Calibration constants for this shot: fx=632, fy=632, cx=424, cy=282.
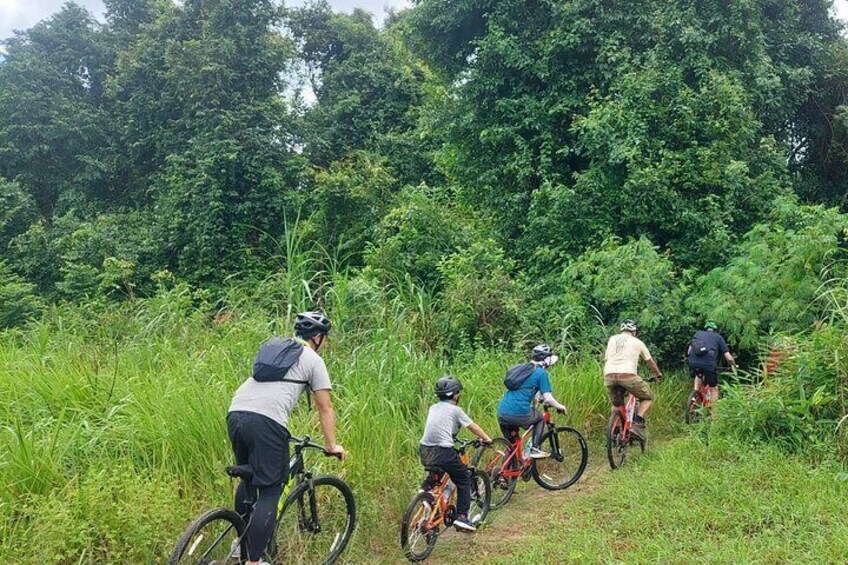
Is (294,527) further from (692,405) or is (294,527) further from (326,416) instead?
(692,405)

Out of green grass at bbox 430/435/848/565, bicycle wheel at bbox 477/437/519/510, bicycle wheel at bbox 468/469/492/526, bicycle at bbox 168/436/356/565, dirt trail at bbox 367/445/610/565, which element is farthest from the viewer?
bicycle wheel at bbox 477/437/519/510

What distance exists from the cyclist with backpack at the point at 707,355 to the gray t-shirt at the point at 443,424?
17.4 ft

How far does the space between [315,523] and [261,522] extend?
0.79 meters

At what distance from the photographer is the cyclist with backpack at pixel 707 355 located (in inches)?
350

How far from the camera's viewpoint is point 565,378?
8.23m

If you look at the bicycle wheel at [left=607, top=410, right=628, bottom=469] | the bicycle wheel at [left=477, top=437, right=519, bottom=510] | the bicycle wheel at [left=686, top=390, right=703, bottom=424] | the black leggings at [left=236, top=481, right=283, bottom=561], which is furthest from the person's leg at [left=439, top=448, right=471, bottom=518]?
the bicycle wheel at [left=686, top=390, right=703, bottom=424]

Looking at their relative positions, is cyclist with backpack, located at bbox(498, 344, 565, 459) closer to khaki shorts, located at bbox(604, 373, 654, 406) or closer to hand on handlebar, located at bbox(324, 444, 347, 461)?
khaki shorts, located at bbox(604, 373, 654, 406)

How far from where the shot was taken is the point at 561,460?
668 cm

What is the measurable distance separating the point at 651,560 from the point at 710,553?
1.30 ft

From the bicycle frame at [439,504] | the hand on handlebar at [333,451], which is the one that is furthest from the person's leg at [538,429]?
the hand on handlebar at [333,451]

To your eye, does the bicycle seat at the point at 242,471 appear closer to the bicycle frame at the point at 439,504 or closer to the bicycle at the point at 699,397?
the bicycle frame at the point at 439,504

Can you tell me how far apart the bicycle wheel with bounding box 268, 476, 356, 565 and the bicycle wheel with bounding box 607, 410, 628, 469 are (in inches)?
134

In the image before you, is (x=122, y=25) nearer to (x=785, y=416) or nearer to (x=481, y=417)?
(x=481, y=417)

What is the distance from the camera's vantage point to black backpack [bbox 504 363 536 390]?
6070 mm
